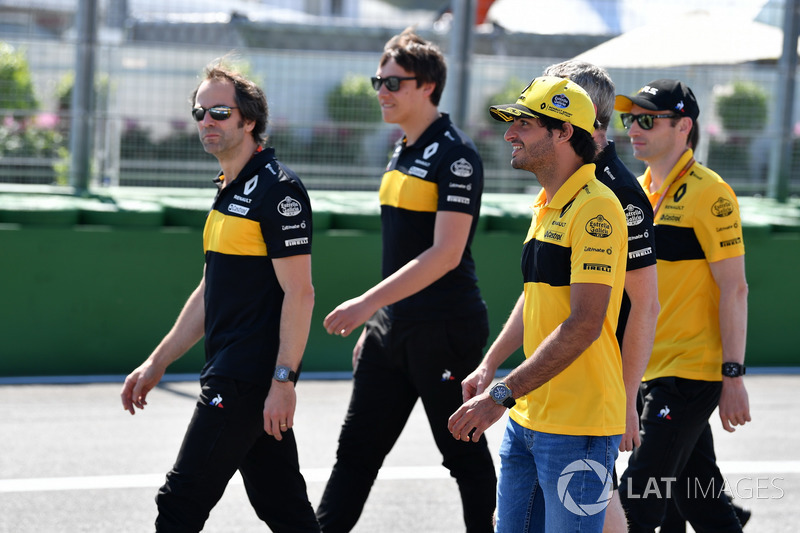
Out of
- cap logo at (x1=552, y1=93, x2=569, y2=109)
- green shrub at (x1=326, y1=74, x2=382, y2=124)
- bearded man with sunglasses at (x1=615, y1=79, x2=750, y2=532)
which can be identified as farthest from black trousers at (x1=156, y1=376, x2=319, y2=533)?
green shrub at (x1=326, y1=74, x2=382, y2=124)

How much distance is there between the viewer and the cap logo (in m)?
3.42

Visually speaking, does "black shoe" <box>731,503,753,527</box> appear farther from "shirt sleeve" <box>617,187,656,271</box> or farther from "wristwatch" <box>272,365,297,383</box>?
"wristwatch" <box>272,365,297,383</box>

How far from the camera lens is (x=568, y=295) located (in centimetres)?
340

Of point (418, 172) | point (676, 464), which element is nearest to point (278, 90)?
point (418, 172)

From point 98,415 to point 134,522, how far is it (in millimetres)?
2019

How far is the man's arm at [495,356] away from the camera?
382 centimetres

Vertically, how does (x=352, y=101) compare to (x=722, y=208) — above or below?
above

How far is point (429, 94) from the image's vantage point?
16.7ft

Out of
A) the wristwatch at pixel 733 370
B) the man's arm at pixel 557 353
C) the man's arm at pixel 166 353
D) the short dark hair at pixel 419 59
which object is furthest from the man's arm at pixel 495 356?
the short dark hair at pixel 419 59

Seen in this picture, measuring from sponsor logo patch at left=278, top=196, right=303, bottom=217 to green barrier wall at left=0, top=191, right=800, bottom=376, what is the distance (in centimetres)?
433

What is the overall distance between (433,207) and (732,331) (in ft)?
4.47

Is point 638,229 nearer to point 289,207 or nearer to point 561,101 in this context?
point 561,101

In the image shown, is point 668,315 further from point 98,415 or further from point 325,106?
point 325,106

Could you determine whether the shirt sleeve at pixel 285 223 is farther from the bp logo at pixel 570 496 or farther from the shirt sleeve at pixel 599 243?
the bp logo at pixel 570 496
